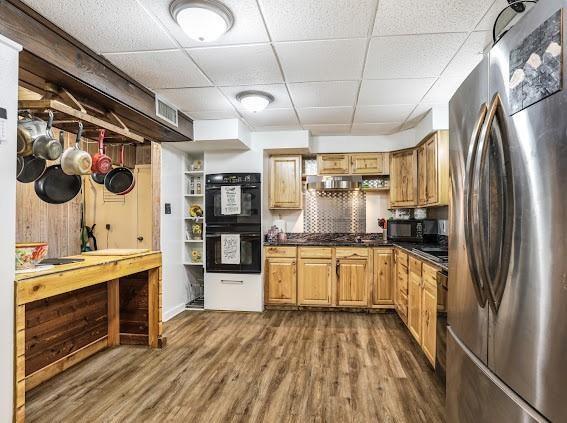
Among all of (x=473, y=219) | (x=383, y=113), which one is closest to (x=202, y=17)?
(x=473, y=219)

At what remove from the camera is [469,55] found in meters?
2.32

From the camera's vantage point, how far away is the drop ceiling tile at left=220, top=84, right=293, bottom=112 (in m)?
2.89

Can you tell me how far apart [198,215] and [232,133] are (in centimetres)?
137

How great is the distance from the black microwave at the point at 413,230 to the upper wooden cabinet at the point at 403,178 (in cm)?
26

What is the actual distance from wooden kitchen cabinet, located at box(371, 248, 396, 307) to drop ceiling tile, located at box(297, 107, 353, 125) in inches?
65.7

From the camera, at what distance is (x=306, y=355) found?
2.96 meters

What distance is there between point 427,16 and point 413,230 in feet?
9.69

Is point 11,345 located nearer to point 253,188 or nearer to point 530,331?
point 530,331

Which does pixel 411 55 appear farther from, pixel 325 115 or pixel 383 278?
pixel 383 278

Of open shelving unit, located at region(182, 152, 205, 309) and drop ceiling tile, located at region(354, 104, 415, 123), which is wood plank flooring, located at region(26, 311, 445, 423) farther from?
drop ceiling tile, located at region(354, 104, 415, 123)

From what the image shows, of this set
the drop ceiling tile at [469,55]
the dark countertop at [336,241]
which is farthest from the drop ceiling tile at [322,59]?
the dark countertop at [336,241]

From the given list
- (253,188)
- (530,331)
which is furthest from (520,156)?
(253,188)

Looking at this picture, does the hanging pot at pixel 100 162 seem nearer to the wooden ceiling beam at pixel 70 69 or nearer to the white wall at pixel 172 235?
the wooden ceiling beam at pixel 70 69

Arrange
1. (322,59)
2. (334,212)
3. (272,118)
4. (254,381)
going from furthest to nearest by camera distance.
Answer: (334,212) < (272,118) < (254,381) < (322,59)
